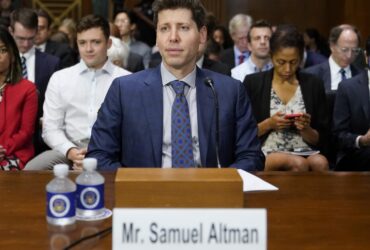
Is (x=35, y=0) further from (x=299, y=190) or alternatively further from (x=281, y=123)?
(x=299, y=190)

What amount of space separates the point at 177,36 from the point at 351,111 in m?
1.63

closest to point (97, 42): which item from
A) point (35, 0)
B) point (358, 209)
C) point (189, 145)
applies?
point (189, 145)

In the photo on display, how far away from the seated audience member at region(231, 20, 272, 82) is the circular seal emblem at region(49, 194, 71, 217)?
10.6ft

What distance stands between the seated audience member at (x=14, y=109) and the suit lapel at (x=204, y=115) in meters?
1.38

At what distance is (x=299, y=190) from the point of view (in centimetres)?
196

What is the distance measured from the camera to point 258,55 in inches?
186

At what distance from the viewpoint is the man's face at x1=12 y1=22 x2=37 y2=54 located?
15.1 ft

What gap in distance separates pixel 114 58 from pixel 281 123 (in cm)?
158

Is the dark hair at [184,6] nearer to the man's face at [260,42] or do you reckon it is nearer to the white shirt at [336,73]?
the man's face at [260,42]

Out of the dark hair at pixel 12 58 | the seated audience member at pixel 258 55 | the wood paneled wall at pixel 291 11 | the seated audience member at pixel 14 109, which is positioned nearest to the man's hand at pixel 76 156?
the seated audience member at pixel 14 109

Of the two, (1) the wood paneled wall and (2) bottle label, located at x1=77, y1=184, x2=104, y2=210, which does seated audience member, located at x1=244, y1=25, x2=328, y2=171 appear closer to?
(2) bottle label, located at x1=77, y1=184, x2=104, y2=210

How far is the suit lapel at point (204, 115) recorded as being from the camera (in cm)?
230

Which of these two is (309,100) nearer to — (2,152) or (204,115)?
(204,115)

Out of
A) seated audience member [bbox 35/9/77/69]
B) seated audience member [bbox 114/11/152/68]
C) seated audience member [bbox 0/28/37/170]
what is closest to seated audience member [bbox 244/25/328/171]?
seated audience member [bbox 0/28/37/170]
